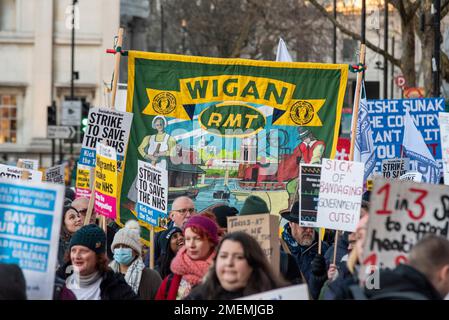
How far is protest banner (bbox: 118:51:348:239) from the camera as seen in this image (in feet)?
48.4

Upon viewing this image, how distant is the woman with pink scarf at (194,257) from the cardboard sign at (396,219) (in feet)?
8.20

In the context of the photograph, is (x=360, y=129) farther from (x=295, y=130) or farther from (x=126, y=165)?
(x=126, y=165)

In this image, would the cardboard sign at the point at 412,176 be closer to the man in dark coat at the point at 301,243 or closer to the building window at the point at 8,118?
the man in dark coat at the point at 301,243

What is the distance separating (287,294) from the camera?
6688mm

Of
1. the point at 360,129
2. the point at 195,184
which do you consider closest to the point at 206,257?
the point at 195,184

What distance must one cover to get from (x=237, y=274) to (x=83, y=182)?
11.0 metres

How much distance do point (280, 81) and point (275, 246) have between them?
600 centimetres

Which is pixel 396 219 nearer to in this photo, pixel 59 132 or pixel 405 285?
pixel 405 285

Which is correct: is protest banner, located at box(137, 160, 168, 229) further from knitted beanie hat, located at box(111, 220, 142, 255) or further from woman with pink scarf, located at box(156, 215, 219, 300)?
woman with pink scarf, located at box(156, 215, 219, 300)

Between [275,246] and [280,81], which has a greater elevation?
[280,81]

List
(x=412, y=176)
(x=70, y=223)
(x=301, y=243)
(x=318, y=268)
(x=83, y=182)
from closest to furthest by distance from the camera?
(x=318, y=268), (x=301, y=243), (x=70, y=223), (x=412, y=176), (x=83, y=182)

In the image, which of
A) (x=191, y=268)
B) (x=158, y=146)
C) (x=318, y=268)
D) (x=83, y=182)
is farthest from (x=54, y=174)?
(x=191, y=268)

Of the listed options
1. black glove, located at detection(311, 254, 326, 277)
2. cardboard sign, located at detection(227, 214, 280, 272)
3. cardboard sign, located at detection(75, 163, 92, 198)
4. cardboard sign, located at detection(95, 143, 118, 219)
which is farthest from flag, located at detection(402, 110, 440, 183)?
cardboard sign, located at detection(227, 214, 280, 272)

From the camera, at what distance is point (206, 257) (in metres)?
9.30
